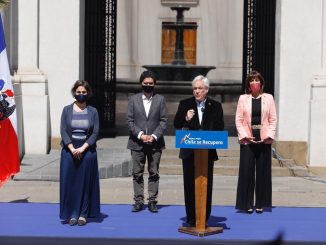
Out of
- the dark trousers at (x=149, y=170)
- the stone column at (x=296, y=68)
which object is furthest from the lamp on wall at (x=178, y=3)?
the dark trousers at (x=149, y=170)

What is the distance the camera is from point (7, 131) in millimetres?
11469

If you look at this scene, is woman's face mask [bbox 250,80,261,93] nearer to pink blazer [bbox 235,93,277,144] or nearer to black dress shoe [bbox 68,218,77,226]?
pink blazer [bbox 235,93,277,144]

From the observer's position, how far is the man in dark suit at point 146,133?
10.4m

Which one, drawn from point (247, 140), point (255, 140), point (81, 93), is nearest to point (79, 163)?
point (81, 93)

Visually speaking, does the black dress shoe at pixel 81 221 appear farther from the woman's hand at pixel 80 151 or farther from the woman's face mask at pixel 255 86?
the woman's face mask at pixel 255 86

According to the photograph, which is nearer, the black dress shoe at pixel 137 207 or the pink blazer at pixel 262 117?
the black dress shoe at pixel 137 207

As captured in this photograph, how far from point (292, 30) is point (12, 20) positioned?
515cm

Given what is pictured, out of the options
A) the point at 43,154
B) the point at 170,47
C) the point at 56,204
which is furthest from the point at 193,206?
the point at 170,47

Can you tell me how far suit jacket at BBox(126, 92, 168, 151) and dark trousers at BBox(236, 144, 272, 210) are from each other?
3.81 ft

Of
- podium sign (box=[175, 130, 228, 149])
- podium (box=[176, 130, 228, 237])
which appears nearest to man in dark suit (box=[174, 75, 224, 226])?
podium (box=[176, 130, 228, 237])

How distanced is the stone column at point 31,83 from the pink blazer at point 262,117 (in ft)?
17.8

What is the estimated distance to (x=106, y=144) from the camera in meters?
16.1

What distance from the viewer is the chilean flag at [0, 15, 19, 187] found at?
447 inches

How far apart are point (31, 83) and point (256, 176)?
19.3 feet
